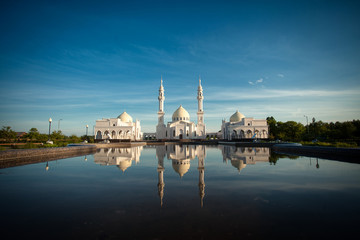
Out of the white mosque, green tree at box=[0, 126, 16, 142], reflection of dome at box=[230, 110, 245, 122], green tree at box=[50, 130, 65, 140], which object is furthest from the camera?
the white mosque

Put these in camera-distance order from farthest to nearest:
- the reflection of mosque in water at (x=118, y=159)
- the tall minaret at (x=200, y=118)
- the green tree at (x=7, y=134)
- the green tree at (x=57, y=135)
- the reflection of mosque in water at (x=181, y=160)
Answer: the tall minaret at (x=200, y=118) < the green tree at (x=57, y=135) < the green tree at (x=7, y=134) < the reflection of mosque in water at (x=118, y=159) < the reflection of mosque in water at (x=181, y=160)

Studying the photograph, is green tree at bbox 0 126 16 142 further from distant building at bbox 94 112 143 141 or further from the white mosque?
the white mosque

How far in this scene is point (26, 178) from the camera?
7812 millimetres

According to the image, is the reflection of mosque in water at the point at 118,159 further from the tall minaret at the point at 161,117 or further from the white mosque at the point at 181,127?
the tall minaret at the point at 161,117

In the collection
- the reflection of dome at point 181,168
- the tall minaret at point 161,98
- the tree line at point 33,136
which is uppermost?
the tall minaret at point 161,98

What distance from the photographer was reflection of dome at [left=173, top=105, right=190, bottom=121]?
62.3 meters

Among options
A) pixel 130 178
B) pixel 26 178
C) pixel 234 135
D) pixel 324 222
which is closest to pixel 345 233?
A: pixel 324 222

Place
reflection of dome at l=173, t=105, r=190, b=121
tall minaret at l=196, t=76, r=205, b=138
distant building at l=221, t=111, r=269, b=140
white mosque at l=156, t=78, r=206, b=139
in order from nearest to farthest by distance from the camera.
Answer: distant building at l=221, t=111, r=269, b=140 < white mosque at l=156, t=78, r=206, b=139 < tall minaret at l=196, t=76, r=205, b=138 < reflection of dome at l=173, t=105, r=190, b=121

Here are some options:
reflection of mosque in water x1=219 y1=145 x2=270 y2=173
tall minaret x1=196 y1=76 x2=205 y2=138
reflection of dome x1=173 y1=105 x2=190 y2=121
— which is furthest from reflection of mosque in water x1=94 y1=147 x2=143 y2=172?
reflection of dome x1=173 y1=105 x2=190 y2=121

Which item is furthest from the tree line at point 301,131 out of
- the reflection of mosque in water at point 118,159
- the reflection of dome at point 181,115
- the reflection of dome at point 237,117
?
the reflection of mosque in water at point 118,159

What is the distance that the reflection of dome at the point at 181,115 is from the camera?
6230 cm

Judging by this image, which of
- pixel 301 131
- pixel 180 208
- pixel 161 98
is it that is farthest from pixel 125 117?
pixel 180 208

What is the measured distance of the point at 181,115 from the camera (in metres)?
62.3

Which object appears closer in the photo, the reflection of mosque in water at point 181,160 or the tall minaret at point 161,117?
the reflection of mosque in water at point 181,160
